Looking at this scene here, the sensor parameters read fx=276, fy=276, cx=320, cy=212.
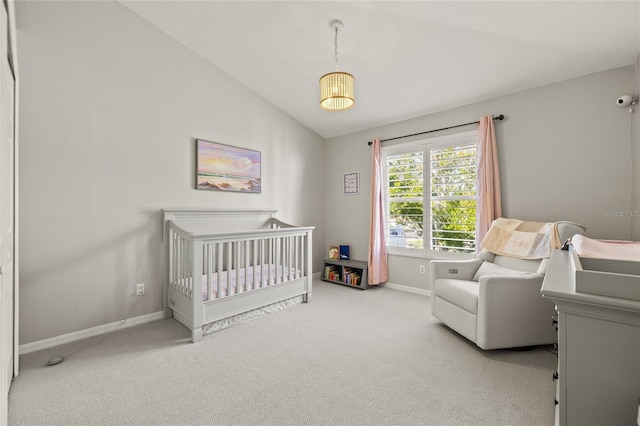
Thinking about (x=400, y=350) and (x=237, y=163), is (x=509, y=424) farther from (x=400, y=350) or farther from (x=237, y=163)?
(x=237, y=163)

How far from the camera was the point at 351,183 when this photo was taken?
A: 411 centimetres

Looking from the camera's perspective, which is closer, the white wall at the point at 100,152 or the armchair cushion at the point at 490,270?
the white wall at the point at 100,152

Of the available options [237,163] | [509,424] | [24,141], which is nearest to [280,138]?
[237,163]

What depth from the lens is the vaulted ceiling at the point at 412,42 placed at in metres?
1.96

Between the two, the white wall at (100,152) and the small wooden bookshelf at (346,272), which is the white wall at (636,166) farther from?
the white wall at (100,152)

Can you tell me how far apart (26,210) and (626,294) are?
10.7 ft

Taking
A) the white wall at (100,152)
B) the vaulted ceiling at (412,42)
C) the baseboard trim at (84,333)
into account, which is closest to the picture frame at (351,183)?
the vaulted ceiling at (412,42)

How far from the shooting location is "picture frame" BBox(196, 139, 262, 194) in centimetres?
296

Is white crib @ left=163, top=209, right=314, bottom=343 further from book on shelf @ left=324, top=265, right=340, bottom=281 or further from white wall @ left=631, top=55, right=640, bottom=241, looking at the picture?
white wall @ left=631, top=55, right=640, bottom=241

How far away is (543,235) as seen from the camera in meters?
2.30

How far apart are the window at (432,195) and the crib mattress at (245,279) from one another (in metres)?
1.56

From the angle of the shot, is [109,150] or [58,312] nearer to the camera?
[58,312]

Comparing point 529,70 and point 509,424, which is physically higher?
point 529,70

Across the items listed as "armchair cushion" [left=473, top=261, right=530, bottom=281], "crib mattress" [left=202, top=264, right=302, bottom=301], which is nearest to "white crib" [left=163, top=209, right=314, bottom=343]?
"crib mattress" [left=202, top=264, right=302, bottom=301]
